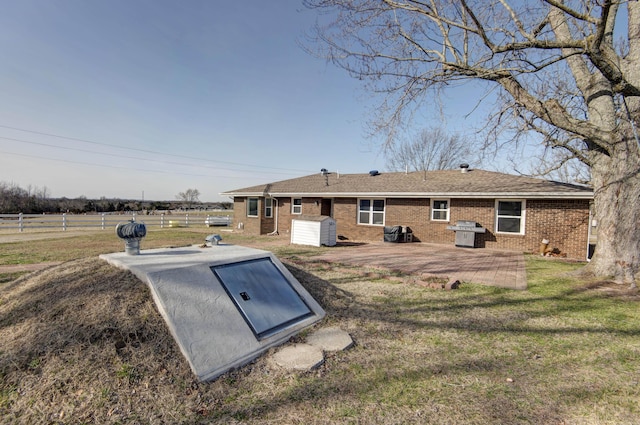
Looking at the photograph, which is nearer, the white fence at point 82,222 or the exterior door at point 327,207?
the exterior door at point 327,207

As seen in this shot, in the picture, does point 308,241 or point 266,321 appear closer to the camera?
point 266,321

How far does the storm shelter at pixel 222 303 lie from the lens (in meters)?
3.29

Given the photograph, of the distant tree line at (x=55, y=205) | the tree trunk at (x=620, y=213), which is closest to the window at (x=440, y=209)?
the tree trunk at (x=620, y=213)

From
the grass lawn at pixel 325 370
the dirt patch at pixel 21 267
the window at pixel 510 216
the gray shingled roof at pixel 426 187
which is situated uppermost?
the gray shingled roof at pixel 426 187

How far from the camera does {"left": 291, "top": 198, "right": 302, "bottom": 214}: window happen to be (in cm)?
1863

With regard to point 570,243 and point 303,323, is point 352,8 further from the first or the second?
point 570,243

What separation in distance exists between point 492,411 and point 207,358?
2.66m

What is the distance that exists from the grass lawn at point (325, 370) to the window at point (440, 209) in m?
9.78

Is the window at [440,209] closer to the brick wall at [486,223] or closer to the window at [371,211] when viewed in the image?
the brick wall at [486,223]

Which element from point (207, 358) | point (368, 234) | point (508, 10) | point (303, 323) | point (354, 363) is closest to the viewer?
point (207, 358)

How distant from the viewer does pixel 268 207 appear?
19.9 m

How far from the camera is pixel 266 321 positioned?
13.1 feet

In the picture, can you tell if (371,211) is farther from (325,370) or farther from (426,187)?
(325,370)

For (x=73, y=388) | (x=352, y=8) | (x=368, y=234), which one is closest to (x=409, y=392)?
(x=73, y=388)
